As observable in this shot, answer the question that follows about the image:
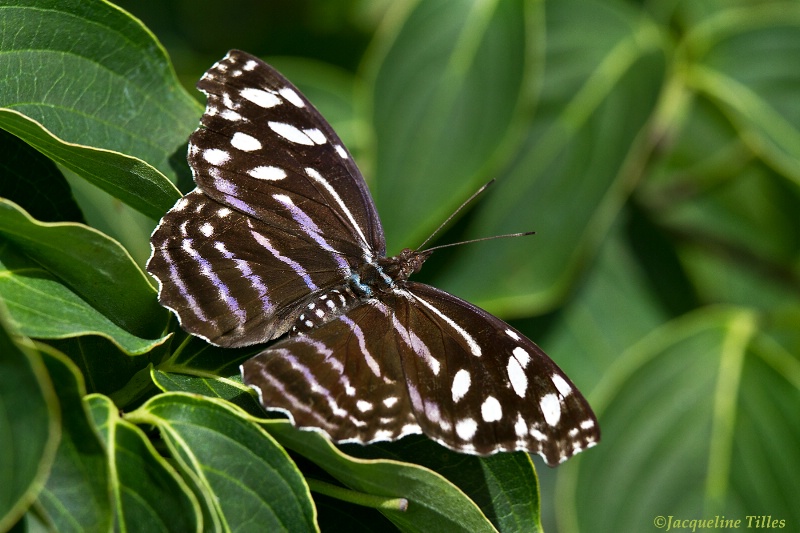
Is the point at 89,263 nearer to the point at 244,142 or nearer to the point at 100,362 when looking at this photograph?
the point at 100,362

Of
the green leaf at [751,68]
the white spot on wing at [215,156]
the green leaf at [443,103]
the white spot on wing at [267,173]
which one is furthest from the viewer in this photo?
the green leaf at [751,68]

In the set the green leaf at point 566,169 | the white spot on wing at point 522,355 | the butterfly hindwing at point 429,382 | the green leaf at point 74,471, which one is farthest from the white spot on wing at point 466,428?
the green leaf at point 566,169

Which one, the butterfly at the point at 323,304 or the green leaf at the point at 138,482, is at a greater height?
the butterfly at the point at 323,304

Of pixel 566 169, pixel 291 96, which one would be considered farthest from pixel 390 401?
pixel 566 169

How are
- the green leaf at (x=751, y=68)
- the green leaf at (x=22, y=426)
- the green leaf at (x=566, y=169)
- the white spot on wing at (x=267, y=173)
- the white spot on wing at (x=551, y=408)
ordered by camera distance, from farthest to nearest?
the green leaf at (x=751, y=68), the green leaf at (x=566, y=169), the white spot on wing at (x=267, y=173), the white spot on wing at (x=551, y=408), the green leaf at (x=22, y=426)

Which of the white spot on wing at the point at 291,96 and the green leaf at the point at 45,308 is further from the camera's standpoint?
the white spot on wing at the point at 291,96

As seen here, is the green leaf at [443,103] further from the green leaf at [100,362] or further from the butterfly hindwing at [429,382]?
the green leaf at [100,362]

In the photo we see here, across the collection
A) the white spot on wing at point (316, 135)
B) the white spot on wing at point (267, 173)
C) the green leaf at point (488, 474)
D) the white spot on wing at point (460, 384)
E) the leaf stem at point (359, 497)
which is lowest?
the leaf stem at point (359, 497)

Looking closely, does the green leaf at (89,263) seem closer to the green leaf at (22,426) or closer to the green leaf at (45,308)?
the green leaf at (45,308)
